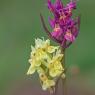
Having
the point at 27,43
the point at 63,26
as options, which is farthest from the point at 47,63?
the point at 27,43

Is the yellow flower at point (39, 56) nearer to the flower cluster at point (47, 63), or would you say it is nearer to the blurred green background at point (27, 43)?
the flower cluster at point (47, 63)

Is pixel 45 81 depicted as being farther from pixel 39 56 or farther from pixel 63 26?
pixel 63 26

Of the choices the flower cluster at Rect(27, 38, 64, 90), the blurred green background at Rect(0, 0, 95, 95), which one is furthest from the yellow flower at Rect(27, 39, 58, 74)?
the blurred green background at Rect(0, 0, 95, 95)

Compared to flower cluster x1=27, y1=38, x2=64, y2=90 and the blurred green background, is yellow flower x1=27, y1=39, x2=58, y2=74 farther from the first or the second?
the blurred green background

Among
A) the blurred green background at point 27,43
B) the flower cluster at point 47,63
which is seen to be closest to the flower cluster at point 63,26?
the flower cluster at point 47,63

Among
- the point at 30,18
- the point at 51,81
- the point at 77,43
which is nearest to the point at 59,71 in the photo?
the point at 51,81
